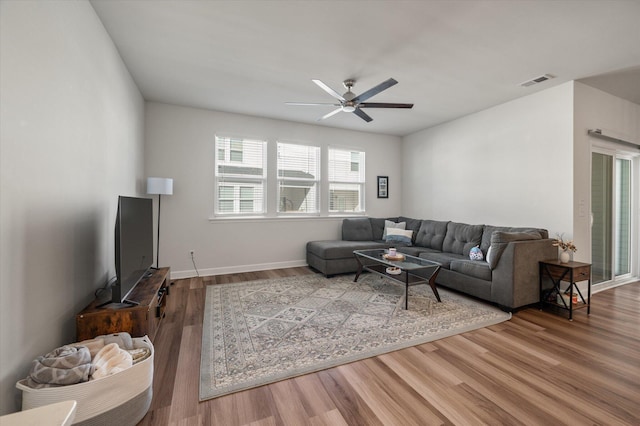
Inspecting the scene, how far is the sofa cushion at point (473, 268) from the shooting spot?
3.25m

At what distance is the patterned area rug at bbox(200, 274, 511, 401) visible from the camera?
2.01 meters

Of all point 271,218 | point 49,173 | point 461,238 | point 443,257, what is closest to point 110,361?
point 49,173

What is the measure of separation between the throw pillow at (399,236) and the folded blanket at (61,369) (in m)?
4.49

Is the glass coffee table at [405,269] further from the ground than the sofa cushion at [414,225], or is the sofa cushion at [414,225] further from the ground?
the sofa cushion at [414,225]

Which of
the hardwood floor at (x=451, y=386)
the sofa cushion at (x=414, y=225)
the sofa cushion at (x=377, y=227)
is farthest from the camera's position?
the sofa cushion at (x=377, y=227)

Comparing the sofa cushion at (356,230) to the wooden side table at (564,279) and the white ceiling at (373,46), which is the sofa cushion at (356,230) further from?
the wooden side table at (564,279)

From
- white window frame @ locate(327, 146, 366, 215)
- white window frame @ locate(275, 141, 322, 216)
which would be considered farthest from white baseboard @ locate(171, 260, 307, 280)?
white window frame @ locate(327, 146, 366, 215)

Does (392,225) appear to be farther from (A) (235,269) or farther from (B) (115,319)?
(B) (115,319)

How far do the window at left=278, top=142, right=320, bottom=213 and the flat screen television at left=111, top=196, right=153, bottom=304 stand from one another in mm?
2634

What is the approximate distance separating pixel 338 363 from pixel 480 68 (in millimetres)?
3423

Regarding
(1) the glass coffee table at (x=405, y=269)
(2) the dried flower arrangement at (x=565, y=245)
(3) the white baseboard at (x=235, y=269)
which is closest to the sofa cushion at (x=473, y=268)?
(1) the glass coffee table at (x=405, y=269)

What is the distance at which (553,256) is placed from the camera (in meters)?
3.33

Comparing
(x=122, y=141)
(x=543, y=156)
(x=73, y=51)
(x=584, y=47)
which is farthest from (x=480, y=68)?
(x=122, y=141)

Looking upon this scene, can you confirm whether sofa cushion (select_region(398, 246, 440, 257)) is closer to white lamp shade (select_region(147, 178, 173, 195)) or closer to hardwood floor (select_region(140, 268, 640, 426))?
hardwood floor (select_region(140, 268, 640, 426))
